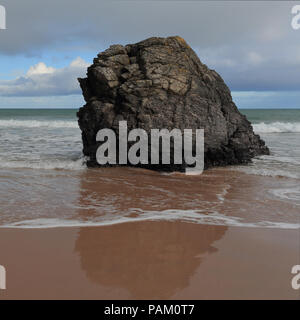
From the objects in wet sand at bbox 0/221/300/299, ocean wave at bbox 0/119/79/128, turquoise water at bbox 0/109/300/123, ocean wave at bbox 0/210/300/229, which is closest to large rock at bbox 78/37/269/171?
ocean wave at bbox 0/210/300/229

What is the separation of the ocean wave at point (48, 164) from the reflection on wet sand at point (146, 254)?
550cm

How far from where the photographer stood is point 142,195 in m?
6.84

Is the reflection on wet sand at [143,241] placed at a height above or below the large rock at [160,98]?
below

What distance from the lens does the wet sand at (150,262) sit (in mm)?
3184

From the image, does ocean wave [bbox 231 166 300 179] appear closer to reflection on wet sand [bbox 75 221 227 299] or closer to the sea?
the sea

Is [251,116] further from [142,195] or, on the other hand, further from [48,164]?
[142,195]

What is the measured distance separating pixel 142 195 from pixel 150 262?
3.15 meters

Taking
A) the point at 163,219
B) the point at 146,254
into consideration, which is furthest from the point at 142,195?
the point at 146,254

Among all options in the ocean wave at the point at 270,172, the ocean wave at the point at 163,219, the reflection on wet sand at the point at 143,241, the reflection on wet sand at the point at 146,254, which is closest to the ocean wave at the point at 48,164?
the reflection on wet sand at the point at 143,241

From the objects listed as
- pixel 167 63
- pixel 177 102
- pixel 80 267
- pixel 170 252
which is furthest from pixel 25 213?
pixel 167 63

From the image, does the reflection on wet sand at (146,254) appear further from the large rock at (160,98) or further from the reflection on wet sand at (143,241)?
the large rock at (160,98)

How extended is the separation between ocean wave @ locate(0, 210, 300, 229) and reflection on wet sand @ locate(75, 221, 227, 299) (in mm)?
198

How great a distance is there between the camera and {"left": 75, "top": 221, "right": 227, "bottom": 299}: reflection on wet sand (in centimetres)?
329

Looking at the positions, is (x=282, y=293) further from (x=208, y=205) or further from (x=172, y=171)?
(x=172, y=171)
